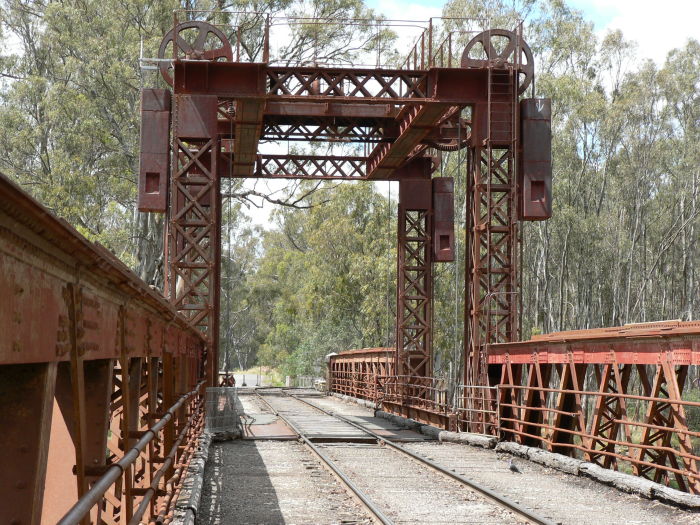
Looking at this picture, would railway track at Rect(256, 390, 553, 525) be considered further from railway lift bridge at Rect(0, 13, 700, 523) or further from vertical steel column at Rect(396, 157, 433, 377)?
vertical steel column at Rect(396, 157, 433, 377)

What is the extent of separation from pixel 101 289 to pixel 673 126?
48.7 metres

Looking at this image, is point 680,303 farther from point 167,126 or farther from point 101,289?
point 101,289

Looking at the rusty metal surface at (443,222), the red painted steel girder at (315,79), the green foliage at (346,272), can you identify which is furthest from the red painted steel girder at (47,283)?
the green foliage at (346,272)

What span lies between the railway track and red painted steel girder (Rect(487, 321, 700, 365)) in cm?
227

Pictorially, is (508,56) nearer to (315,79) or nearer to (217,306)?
(315,79)

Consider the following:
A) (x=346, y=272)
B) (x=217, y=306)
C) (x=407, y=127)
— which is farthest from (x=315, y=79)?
(x=346, y=272)

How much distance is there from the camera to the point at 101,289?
4.41m

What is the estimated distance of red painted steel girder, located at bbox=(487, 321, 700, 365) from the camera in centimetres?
1023

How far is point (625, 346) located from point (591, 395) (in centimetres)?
514

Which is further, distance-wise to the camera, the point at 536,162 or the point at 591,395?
the point at 536,162

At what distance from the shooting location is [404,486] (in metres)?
12.5

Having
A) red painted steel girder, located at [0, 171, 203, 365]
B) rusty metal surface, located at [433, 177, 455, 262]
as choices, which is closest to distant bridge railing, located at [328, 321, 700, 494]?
rusty metal surface, located at [433, 177, 455, 262]

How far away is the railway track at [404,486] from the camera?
993 centimetres

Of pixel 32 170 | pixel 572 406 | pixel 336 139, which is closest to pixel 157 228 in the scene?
pixel 32 170
